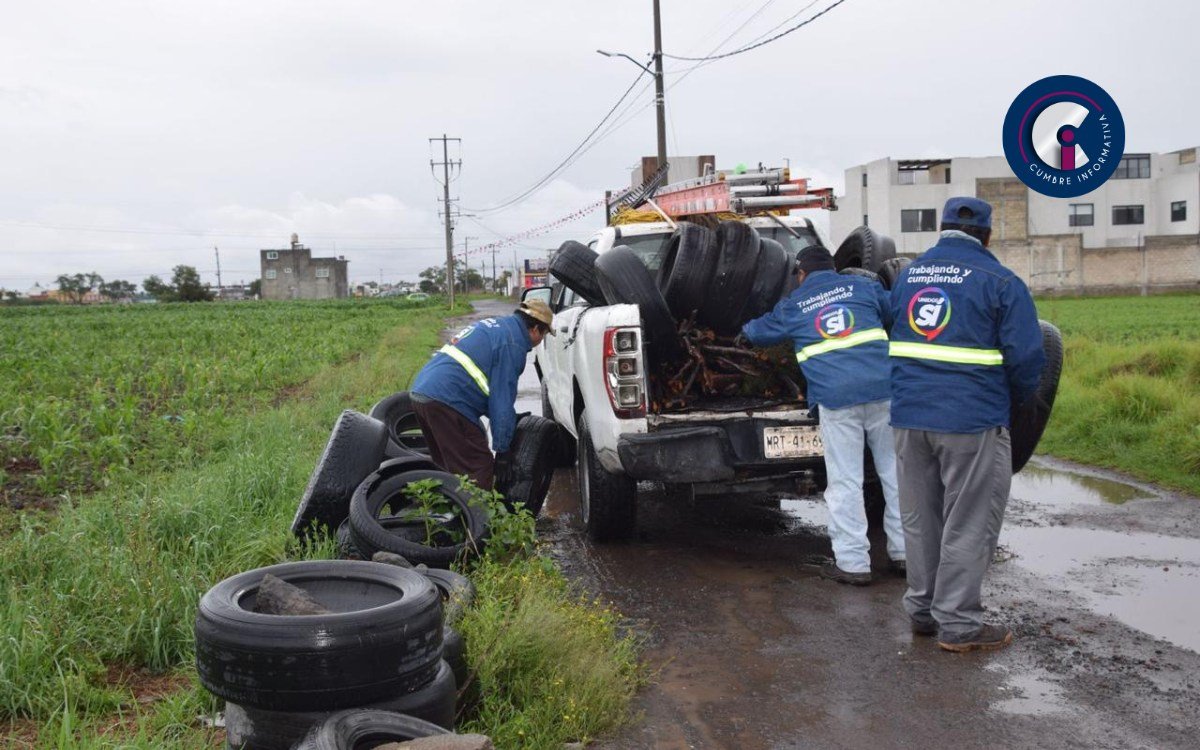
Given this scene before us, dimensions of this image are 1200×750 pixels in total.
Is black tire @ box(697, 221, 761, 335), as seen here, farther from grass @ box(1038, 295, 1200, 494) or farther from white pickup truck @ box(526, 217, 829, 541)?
grass @ box(1038, 295, 1200, 494)

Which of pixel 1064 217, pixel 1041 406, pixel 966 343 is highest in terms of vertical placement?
pixel 1064 217

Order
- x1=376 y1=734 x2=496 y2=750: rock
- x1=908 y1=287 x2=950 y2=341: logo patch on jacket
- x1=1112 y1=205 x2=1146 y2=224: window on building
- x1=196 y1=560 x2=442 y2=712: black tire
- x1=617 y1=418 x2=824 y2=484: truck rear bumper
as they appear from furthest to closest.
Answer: x1=1112 y1=205 x2=1146 y2=224: window on building, x1=617 y1=418 x2=824 y2=484: truck rear bumper, x1=908 y1=287 x2=950 y2=341: logo patch on jacket, x1=196 y1=560 x2=442 y2=712: black tire, x1=376 y1=734 x2=496 y2=750: rock

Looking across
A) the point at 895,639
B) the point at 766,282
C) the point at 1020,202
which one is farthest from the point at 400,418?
the point at 1020,202

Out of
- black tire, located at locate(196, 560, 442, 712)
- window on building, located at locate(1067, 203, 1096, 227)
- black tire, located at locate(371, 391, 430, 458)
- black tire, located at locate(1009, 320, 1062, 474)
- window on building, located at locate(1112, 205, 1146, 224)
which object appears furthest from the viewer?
window on building, located at locate(1112, 205, 1146, 224)

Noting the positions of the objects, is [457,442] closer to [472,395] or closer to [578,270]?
[472,395]

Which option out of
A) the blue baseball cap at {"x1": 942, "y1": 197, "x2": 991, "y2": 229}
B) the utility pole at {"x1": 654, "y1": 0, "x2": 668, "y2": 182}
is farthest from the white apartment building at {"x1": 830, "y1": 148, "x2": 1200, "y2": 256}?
the blue baseball cap at {"x1": 942, "y1": 197, "x2": 991, "y2": 229}

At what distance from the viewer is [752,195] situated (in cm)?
870

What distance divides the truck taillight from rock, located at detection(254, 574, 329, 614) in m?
2.67

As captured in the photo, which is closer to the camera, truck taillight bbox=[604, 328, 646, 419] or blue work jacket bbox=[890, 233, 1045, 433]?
blue work jacket bbox=[890, 233, 1045, 433]

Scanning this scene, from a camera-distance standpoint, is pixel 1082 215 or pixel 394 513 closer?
pixel 394 513

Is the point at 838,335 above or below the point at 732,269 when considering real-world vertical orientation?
below

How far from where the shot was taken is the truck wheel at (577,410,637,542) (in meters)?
6.83

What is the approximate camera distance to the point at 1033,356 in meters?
4.83

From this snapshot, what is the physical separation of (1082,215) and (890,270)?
202 ft
